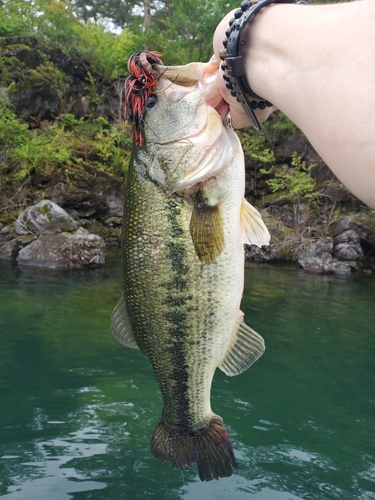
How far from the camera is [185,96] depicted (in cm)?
232

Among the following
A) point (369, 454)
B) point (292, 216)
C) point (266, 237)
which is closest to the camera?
point (266, 237)

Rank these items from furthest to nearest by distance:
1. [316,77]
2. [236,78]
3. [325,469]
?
[325,469]
[236,78]
[316,77]

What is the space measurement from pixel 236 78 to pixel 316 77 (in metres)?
0.62

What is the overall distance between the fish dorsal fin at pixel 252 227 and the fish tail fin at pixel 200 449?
1.07 m

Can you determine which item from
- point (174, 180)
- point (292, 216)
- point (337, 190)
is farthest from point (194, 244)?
point (337, 190)

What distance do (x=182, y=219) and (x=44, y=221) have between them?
1351 centimetres

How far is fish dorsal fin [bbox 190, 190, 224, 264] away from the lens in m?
2.29

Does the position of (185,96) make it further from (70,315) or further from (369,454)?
(70,315)

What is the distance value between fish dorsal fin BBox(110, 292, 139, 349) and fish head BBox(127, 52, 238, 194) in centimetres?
74

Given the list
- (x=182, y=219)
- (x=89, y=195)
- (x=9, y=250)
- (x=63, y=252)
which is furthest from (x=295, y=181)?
(x=182, y=219)

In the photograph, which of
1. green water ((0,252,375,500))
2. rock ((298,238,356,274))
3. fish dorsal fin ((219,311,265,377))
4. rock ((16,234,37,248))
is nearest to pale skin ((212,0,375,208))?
fish dorsal fin ((219,311,265,377))

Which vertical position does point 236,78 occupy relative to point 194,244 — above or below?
above

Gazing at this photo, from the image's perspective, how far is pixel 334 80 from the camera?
3.96ft

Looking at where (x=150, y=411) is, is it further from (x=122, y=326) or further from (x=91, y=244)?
(x=91, y=244)
